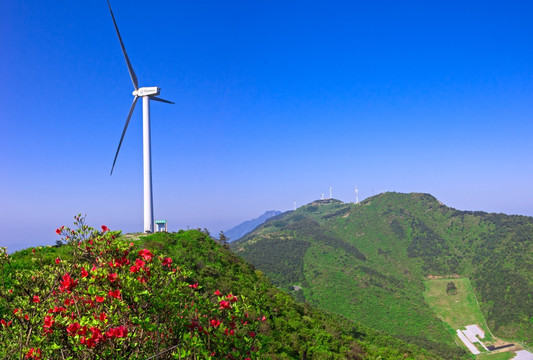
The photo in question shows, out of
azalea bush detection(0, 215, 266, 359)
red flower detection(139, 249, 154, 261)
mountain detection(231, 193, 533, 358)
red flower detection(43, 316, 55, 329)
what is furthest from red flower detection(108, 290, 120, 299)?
mountain detection(231, 193, 533, 358)

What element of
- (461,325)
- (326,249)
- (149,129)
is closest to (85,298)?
(149,129)

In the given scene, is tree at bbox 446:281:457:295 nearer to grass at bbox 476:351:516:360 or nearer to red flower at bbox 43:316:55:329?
grass at bbox 476:351:516:360

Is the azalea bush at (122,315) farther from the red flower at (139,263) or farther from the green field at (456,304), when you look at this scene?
the green field at (456,304)

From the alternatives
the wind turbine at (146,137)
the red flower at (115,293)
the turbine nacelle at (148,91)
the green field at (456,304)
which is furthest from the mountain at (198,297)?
the green field at (456,304)

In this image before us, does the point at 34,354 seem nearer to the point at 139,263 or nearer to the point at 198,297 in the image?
the point at 139,263

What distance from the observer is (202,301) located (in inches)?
283

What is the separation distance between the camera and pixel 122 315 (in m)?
6.16

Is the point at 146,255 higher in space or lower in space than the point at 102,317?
higher

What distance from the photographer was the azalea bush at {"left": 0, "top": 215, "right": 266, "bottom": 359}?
18.7 feet

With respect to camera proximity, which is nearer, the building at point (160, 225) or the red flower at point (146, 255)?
the red flower at point (146, 255)

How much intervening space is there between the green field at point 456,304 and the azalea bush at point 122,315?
480 ft

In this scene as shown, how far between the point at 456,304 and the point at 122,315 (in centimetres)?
16783

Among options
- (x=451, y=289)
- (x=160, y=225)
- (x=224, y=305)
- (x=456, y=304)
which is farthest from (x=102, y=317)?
(x=451, y=289)

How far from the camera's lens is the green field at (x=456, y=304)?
422ft
